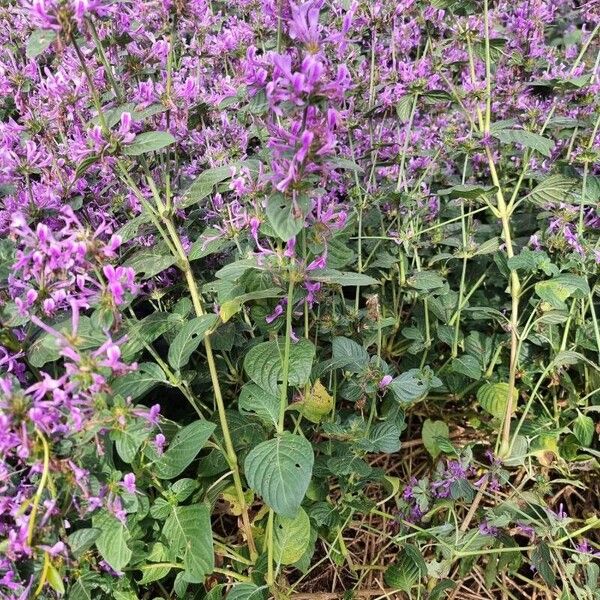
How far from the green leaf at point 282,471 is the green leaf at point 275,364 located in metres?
0.11

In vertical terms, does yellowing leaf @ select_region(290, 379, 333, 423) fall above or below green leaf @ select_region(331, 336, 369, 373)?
below

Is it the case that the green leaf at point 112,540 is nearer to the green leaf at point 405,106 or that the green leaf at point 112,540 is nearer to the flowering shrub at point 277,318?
the flowering shrub at point 277,318

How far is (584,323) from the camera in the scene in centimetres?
197

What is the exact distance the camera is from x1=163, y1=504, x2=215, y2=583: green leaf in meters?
1.35

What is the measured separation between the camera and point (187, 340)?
4.45ft

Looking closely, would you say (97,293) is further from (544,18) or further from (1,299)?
(544,18)

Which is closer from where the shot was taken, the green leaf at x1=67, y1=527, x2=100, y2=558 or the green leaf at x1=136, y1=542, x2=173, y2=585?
the green leaf at x1=67, y1=527, x2=100, y2=558

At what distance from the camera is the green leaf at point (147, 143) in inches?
52.5

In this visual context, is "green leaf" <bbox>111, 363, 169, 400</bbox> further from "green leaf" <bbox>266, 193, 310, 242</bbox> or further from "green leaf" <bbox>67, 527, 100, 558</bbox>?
"green leaf" <bbox>266, 193, 310, 242</bbox>

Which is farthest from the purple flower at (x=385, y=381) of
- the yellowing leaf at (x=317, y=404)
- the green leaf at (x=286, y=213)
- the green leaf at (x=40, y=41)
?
the green leaf at (x=40, y=41)

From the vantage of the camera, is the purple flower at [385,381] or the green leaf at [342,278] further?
the purple flower at [385,381]

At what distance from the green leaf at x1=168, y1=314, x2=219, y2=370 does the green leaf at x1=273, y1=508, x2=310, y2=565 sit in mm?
436

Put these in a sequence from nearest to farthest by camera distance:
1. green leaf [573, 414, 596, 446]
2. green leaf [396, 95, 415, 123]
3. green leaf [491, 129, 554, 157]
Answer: green leaf [491, 129, 554, 157]
green leaf [573, 414, 596, 446]
green leaf [396, 95, 415, 123]

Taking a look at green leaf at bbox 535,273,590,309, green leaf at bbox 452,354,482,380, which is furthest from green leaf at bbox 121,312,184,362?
green leaf at bbox 535,273,590,309
